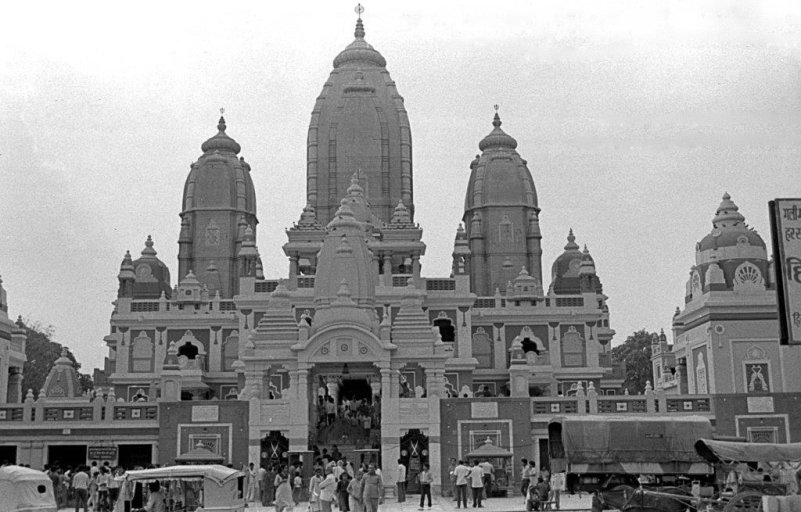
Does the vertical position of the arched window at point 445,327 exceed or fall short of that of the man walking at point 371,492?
it exceeds it

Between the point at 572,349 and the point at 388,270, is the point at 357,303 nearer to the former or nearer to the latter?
the point at 388,270

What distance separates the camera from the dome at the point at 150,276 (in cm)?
6900

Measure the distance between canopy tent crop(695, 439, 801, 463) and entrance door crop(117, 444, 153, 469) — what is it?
2343cm

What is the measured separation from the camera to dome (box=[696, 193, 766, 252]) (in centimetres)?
4981

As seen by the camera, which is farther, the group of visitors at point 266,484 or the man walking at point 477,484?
the group of visitors at point 266,484

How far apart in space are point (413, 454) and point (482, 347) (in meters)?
20.6

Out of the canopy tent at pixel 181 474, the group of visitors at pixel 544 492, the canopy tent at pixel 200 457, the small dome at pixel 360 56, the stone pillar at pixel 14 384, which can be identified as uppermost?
the small dome at pixel 360 56

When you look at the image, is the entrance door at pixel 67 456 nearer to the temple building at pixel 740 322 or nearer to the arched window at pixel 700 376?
the temple building at pixel 740 322

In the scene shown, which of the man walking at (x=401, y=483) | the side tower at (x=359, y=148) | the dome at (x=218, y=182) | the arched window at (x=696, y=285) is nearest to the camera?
the man walking at (x=401, y=483)

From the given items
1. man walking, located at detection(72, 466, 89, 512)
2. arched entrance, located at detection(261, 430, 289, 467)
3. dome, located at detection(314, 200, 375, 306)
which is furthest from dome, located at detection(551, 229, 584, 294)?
man walking, located at detection(72, 466, 89, 512)

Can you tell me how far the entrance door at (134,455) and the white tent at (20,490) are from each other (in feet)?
58.6

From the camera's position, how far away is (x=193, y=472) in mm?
23250

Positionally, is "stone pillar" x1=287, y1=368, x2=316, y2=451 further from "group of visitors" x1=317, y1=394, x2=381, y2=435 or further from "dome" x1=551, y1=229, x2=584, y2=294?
"dome" x1=551, y1=229, x2=584, y2=294

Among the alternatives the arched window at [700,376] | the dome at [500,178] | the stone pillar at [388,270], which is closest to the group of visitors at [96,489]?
the stone pillar at [388,270]
